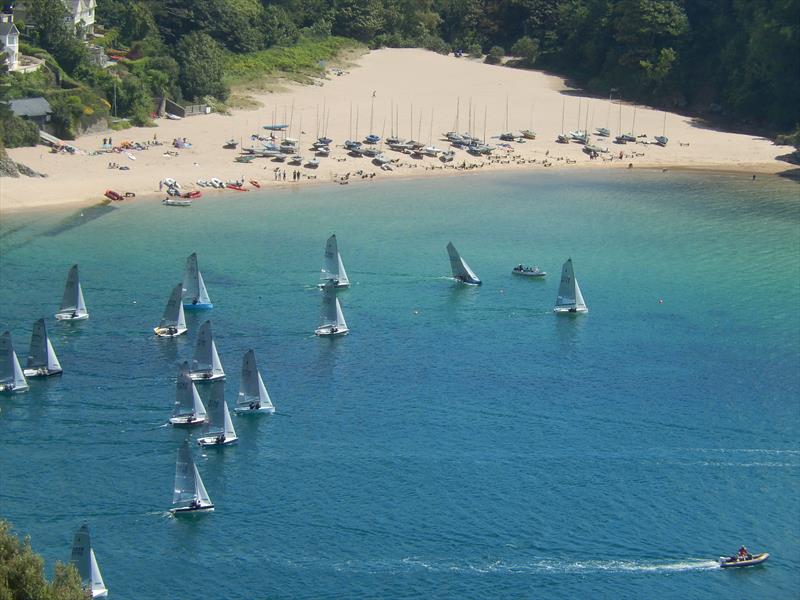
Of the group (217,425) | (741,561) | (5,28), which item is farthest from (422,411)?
(5,28)

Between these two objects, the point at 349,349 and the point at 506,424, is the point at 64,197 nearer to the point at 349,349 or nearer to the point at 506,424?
the point at 349,349

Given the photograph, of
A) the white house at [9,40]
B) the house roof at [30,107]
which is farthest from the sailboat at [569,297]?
the white house at [9,40]

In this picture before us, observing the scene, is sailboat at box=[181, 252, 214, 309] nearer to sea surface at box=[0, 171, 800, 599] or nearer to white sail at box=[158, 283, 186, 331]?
sea surface at box=[0, 171, 800, 599]

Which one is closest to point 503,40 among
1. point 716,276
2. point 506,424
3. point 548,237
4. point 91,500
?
Result: point 548,237

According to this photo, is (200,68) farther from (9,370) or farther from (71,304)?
(9,370)

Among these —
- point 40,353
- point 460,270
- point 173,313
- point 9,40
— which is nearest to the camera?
point 40,353

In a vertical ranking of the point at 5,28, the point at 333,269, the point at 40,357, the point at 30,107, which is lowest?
the point at 40,357

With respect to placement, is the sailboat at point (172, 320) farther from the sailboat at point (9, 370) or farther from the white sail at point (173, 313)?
the sailboat at point (9, 370)
